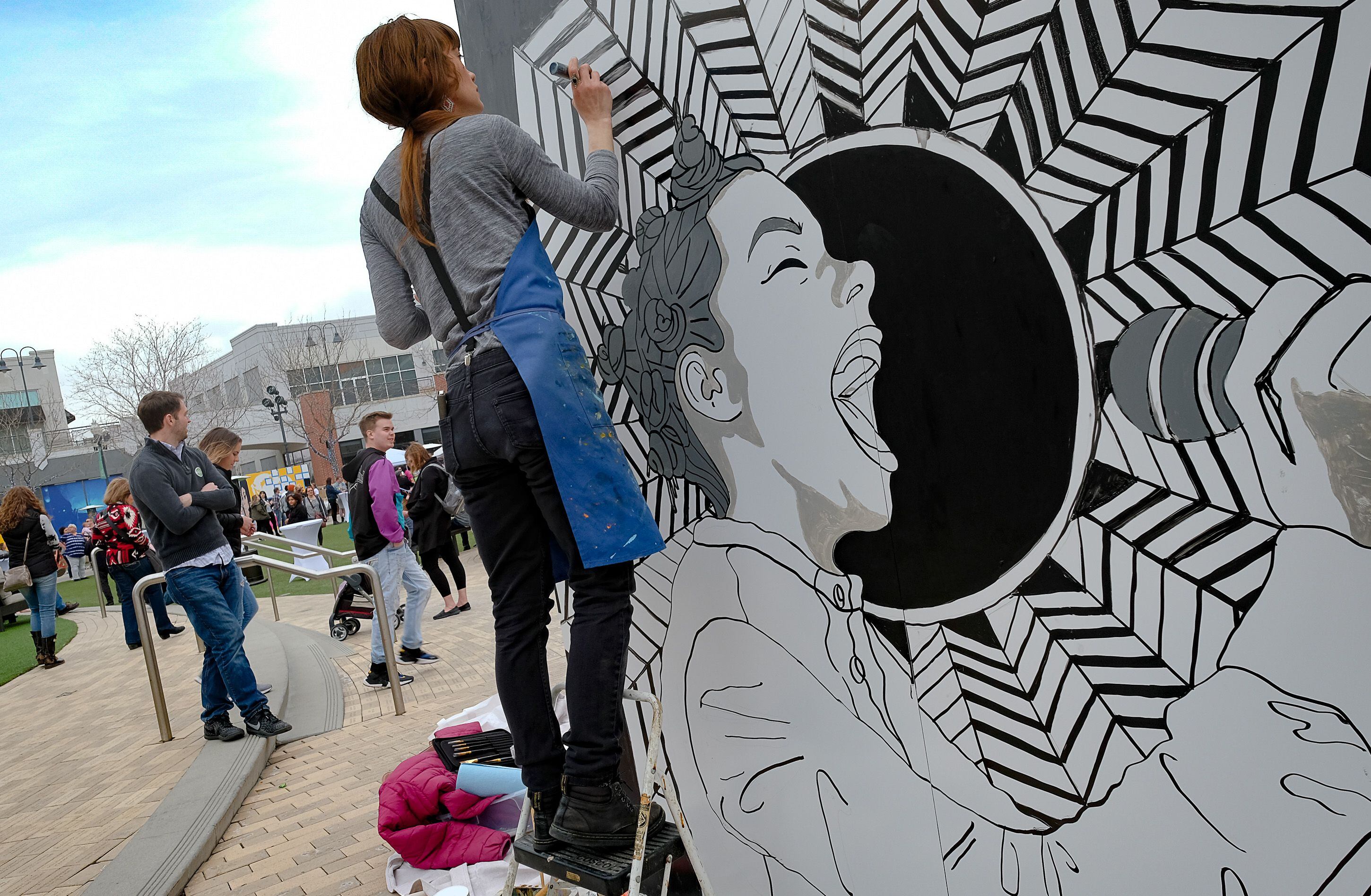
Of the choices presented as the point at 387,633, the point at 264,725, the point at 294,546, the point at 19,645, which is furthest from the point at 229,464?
the point at 19,645

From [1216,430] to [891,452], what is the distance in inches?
24.8

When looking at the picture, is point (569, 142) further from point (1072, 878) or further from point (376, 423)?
point (376, 423)

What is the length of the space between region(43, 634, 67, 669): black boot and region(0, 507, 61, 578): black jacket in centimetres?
82

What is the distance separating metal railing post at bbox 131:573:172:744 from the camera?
5.47 m

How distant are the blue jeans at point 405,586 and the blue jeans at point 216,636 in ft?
4.17

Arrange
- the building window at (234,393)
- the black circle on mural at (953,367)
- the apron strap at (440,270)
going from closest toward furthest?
the black circle on mural at (953,367) → the apron strap at (440,270) → the building window at (234,393)

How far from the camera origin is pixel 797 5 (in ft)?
6.18

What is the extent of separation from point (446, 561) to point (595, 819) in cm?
789

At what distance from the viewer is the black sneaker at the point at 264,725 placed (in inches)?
207

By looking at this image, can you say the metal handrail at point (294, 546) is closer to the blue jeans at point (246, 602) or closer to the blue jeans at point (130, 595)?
the blue jeans at point (246, 602)

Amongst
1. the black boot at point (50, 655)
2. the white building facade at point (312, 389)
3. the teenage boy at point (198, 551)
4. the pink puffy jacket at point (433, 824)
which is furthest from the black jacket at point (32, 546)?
the white building facade at point (312, 389)

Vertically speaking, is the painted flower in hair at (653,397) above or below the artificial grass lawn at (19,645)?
above

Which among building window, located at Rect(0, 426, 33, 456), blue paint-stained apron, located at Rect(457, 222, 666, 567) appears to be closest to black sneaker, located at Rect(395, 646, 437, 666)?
blue paint-stained apron, located at Rect(457, 222, 666, 567)

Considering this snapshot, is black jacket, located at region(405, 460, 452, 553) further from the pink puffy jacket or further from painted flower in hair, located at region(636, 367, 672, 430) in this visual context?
painted flower in hair, located at region(636, 367, 672, 430)
